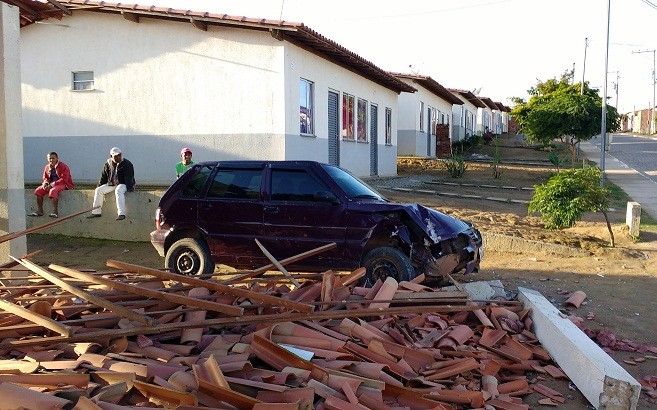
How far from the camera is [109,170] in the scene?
41.1 ft

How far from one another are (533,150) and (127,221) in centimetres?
3270

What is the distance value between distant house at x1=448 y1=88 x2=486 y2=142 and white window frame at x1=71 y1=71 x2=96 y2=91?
28220 mm

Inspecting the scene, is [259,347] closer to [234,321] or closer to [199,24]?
[234,321]

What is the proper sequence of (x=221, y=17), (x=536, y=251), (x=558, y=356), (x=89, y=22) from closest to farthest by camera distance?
(x=558, y=356) < (x=536, y=251) < (x=221, y=17) < (x=89, y=22)

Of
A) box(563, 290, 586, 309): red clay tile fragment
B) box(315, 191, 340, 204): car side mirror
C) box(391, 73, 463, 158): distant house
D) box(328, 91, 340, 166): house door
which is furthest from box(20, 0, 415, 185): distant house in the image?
box(391, 73, 463, 158): distant house

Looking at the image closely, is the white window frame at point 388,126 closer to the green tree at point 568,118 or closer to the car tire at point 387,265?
the green tree at point 568,118

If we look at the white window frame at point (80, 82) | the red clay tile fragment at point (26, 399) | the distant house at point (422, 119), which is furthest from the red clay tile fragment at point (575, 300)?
the distant house at point (422, 119)

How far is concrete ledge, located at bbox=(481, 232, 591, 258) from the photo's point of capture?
11.0 meters

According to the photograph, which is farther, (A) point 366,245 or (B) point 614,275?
(B) point 614,275

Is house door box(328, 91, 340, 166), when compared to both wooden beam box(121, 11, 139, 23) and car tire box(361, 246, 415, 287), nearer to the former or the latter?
wooden beam box(121, 11, 139, 23)

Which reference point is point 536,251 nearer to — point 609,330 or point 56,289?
point 609,330

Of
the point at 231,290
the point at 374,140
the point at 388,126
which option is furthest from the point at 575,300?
the point at 388,126

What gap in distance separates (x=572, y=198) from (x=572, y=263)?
164 centimetres

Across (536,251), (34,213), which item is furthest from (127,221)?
(536,251)
